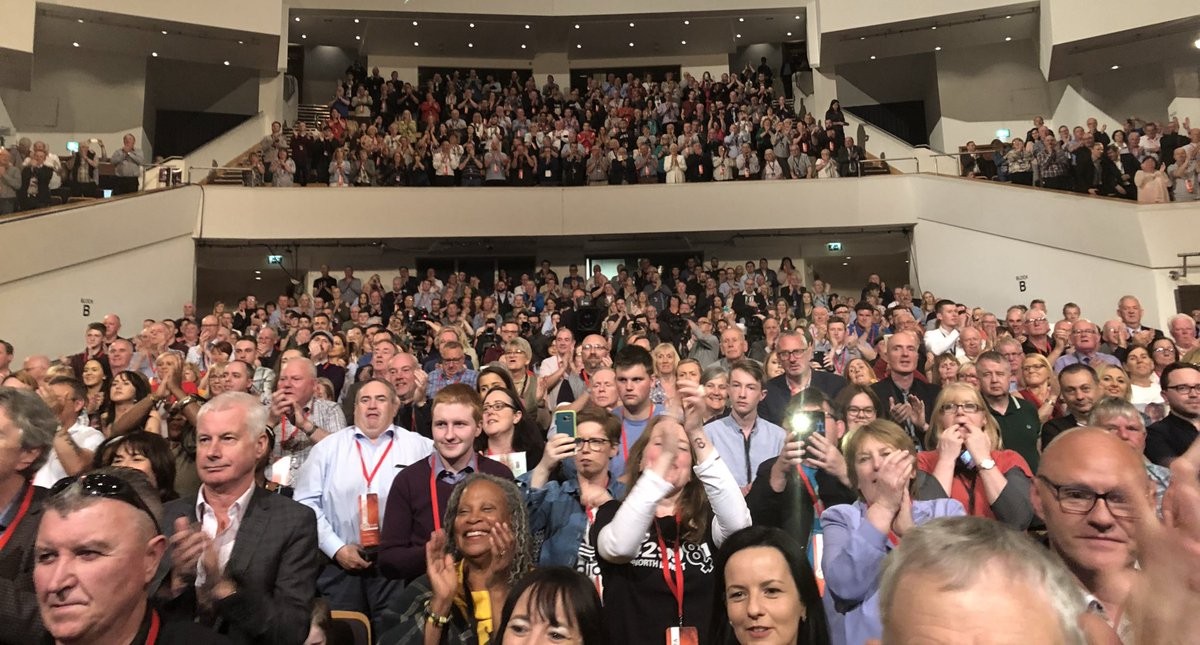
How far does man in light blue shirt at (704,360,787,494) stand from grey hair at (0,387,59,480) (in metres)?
2.66

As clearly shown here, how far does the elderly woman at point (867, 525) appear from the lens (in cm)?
232

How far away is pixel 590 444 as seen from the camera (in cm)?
314

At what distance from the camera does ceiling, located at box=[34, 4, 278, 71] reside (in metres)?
14.8

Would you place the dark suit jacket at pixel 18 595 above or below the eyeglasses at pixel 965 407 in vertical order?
below

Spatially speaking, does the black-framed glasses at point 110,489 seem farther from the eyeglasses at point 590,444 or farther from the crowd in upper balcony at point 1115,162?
the crowd in upper balcony at point 1115,162

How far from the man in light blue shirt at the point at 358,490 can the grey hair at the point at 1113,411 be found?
3094 millimetres

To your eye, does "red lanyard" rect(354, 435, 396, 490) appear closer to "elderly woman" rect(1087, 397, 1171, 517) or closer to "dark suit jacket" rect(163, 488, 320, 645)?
"dark suit jacket" rect(163, 488, 320, 645)

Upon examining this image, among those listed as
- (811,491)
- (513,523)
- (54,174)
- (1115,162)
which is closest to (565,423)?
(513,523)

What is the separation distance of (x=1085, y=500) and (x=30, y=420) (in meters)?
2.99

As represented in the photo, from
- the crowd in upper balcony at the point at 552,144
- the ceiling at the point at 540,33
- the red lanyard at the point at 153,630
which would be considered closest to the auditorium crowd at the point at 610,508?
the red lanyard at the point at 153,630

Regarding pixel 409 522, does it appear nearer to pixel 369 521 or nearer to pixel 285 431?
pixel 369 521

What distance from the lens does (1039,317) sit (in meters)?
6.88

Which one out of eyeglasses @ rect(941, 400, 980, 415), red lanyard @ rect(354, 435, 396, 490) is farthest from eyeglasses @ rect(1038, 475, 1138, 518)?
red lanyard @ rect(354, 435, 396, 490)

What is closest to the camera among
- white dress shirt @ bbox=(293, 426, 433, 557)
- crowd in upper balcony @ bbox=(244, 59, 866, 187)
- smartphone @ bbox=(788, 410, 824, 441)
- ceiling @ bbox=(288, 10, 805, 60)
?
smartphone @ bbox=(788, 410, 824, 441)
